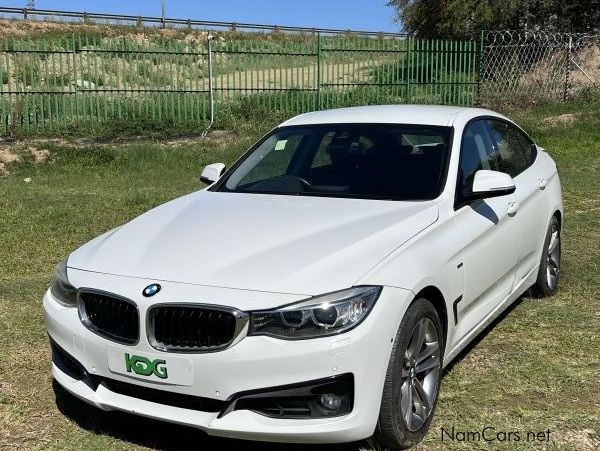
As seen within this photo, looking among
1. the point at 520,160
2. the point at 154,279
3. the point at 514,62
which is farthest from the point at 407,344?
the point at 514,62

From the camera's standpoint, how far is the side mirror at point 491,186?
12.6 ft

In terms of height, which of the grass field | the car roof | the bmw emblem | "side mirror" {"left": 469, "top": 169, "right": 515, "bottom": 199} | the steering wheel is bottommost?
the grass field

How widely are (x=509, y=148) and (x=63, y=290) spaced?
10.5 ft

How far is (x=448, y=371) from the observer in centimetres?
407

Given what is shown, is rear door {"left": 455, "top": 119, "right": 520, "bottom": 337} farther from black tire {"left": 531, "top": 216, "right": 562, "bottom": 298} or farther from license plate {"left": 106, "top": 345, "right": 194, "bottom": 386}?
license plate {"left": 106, "top": 345, "right": 194, "bottom": 386}

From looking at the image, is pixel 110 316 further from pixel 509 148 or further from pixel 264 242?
pixel 509 148

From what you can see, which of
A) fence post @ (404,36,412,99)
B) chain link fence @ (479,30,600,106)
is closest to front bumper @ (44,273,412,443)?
fence post @ (404,36,412,99)

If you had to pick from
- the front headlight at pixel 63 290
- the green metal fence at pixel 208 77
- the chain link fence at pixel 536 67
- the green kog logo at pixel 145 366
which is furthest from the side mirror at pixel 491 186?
the chain link fence at pixel 536 67

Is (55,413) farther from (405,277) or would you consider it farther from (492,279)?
(492,279)

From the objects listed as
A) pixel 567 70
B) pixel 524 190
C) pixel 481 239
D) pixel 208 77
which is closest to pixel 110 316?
pixel 481 239

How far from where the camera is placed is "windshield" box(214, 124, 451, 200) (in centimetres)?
402

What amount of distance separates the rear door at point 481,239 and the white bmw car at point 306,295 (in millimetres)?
15

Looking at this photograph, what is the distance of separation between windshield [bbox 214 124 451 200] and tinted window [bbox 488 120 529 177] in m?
0.70

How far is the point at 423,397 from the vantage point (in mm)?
3291
